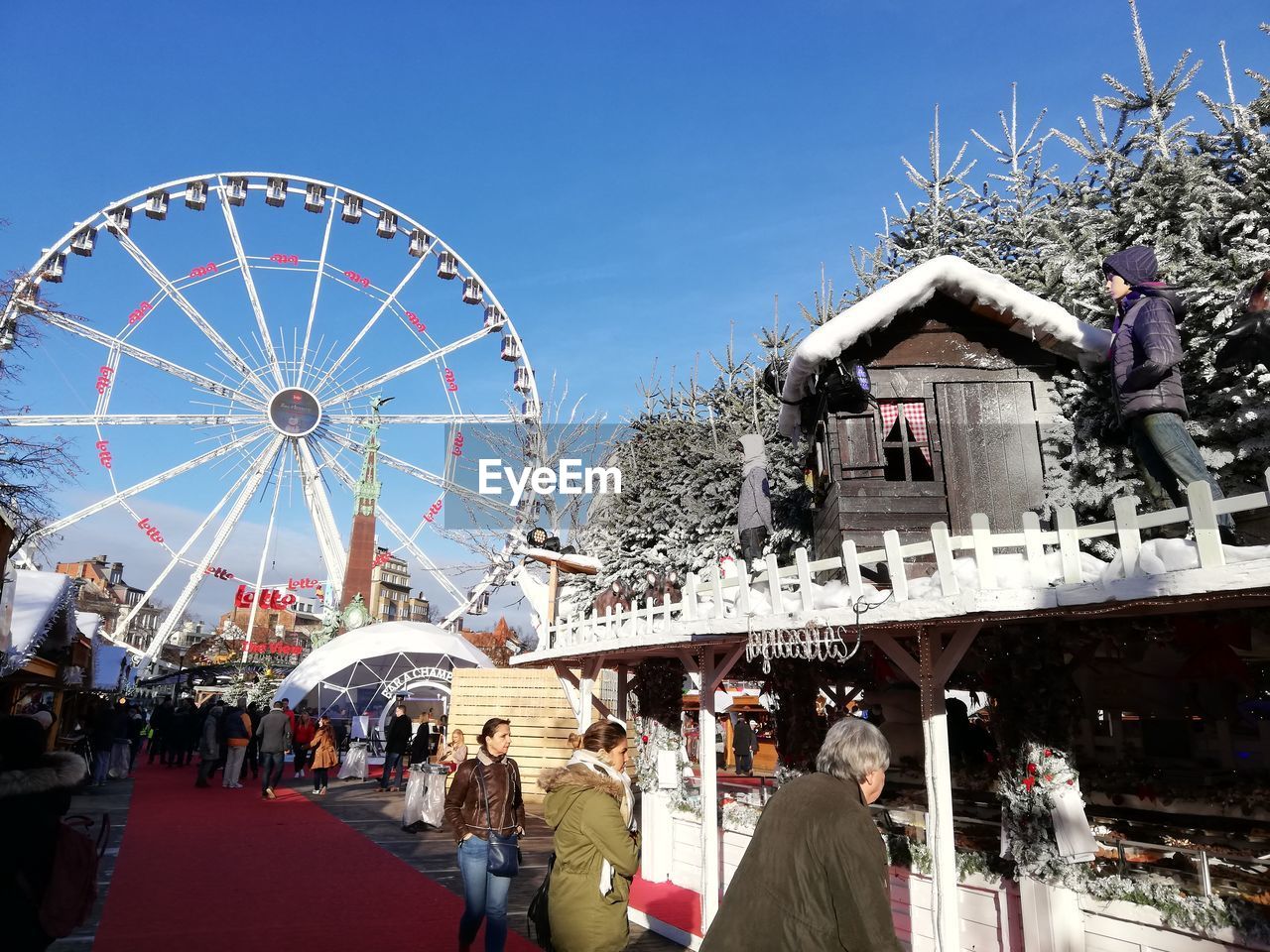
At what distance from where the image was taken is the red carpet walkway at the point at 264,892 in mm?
6668

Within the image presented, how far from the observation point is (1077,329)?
8.62 meters

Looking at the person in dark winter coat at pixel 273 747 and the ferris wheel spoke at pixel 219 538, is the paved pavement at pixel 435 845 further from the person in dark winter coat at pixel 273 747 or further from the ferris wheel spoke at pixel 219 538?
the ferris wheel spoke at pixel 219 538

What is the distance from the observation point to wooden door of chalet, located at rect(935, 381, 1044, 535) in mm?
9148

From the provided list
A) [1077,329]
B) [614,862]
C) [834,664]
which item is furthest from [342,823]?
[1077,329]

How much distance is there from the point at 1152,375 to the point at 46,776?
6.36 metres

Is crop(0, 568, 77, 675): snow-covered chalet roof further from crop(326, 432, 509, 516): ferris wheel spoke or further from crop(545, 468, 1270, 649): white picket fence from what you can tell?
crop(326, 432, 509, 516): ferris wheel spoke

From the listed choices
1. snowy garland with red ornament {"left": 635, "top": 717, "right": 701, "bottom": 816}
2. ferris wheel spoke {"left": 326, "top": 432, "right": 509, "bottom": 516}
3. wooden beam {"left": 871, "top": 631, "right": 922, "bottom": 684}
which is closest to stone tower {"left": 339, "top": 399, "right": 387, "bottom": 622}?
ferris wheel spoke {"left": 326, "top": 432, "right": 509, "bottom": 516}

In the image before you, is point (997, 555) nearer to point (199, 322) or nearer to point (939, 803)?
point (939, 803)

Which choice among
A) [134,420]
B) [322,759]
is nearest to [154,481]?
[134,420]

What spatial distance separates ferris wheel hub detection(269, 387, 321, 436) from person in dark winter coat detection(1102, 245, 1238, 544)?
95.5 feet

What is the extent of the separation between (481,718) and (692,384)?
7.81 metres

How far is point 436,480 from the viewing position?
1235 inches

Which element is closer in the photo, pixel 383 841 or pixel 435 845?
pixel 435 845

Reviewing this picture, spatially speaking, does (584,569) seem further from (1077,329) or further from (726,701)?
(726,701)
